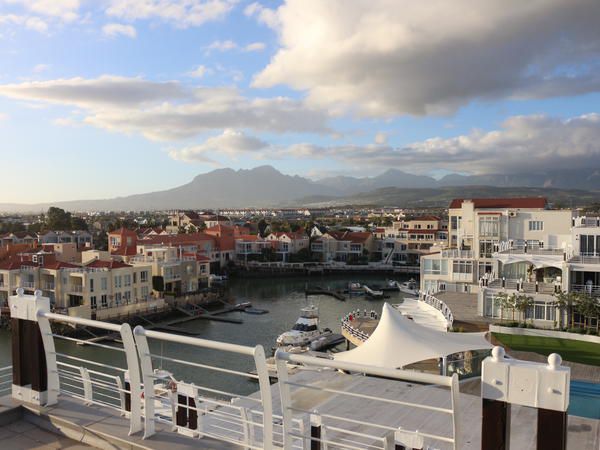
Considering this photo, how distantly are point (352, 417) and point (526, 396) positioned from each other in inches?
337

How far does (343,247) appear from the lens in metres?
55.9

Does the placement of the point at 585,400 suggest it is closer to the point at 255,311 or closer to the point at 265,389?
the point at 265,389

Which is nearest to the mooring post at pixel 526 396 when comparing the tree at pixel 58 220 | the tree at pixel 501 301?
the tree at pixel 501 301

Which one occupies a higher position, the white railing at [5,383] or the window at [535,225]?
the window at [535,225]

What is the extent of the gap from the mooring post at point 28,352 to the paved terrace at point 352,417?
0.49 feet

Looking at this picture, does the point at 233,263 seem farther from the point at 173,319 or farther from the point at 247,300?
the point at 173,319

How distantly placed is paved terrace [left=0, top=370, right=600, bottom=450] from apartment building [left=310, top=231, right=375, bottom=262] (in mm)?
41752

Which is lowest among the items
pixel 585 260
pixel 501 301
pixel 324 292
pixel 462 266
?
pixel 324 292

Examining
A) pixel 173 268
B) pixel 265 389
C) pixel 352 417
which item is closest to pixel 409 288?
pixel 173 268

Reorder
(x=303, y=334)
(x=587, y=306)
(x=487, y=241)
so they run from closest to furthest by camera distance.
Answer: (x=587, y=306), (x=303, y=334), (x=487, y=241)

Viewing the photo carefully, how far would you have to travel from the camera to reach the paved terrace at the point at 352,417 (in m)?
3.20

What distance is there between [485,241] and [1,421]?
87.5 feet

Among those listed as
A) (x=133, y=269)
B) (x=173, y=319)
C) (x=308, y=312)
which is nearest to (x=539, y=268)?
(x=308, y=312)

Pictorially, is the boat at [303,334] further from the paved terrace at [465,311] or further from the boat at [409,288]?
the boat at [409,288]
